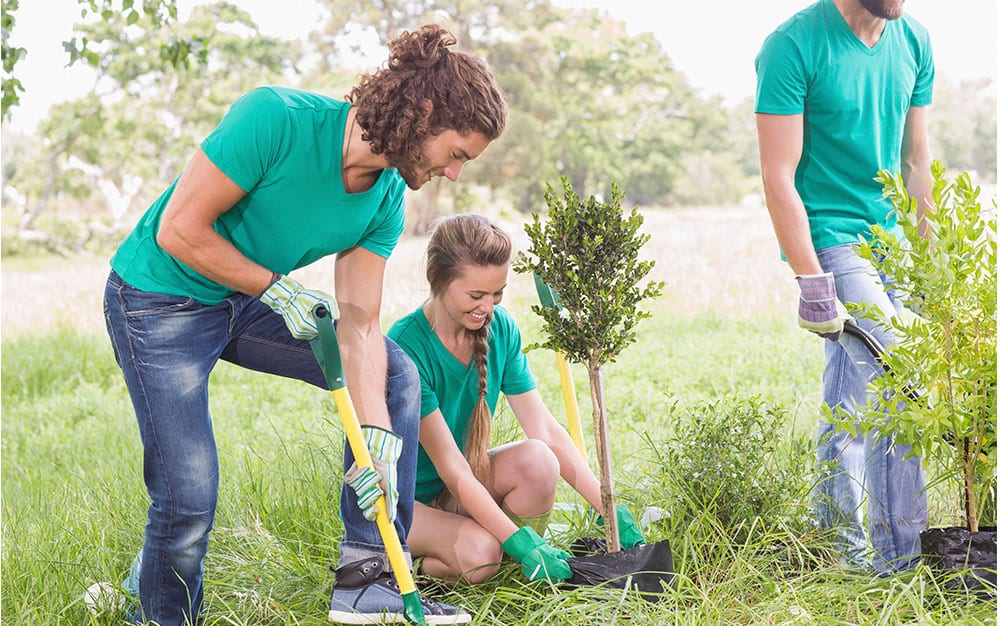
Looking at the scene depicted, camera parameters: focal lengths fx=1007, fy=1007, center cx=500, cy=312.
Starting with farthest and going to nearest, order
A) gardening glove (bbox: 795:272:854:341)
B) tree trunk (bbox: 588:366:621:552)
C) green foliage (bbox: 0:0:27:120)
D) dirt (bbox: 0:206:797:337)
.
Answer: dirt (bbox: 0:206:797:337)
green foliage (bbox: 0:0:27:120)
gardening glove (bbox: 795:272:854:341)
tree trunk (bbox: 588:366:621:552)

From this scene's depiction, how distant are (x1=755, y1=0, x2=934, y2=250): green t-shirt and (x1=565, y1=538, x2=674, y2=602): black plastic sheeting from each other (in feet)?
3.34

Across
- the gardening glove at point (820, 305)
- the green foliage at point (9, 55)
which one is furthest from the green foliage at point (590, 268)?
the green foliage at point (9, 55)

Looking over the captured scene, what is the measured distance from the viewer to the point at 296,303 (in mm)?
2238

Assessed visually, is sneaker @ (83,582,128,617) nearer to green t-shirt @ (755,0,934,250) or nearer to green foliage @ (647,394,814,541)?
green foliage @ (647,394,814,541)

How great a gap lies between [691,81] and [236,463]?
24609 millimetres

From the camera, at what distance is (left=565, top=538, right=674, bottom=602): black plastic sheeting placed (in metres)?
2.48

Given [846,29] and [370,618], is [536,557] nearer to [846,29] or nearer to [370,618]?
[370,618]

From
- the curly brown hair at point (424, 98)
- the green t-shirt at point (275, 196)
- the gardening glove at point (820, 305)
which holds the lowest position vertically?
the gardening glove at point (820, 305)

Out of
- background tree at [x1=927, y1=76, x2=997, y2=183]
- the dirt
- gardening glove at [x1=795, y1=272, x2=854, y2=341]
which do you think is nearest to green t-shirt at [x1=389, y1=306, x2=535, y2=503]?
gardening glove at [x1=795, y1=272, x2=854, y2=341]

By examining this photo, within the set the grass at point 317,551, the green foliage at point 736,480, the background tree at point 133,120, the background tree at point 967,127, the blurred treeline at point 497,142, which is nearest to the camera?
the grass at point 317,551

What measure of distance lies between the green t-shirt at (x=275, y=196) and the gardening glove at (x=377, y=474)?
0.47 metres

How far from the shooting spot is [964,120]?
25.5 meters

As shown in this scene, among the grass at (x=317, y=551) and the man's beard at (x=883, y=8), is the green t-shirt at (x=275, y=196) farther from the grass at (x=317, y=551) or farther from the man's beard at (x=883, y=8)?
the man's beard at (x=883, y=8)

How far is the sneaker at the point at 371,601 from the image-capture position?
2.39 meters
